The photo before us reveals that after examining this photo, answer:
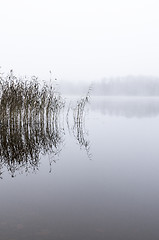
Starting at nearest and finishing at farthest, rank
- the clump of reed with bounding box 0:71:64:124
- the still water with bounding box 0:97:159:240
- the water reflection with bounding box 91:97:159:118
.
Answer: the still water with bounding box 0:97:159:240 < the clump of reed with bounding box 0:71:64:124 < the water reflection with bounding box 91:97:159:118

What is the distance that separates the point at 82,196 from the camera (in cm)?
460

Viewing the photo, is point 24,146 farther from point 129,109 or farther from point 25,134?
point 129,109

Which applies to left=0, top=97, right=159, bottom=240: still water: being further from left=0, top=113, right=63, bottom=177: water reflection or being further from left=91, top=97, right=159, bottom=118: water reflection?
left=91, top=97, right=159, bottom=118: water reflection

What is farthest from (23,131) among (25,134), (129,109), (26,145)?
(129,109)

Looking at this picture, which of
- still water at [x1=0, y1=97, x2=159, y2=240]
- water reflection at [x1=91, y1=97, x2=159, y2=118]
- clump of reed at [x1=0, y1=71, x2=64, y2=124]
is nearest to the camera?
still water at [x1=0, y1=97, x2=159, y2=240]

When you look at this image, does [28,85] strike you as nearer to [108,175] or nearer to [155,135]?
[155,135]

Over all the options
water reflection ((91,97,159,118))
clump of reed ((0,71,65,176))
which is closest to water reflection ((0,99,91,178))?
clump of reed ((0,71,65,176))

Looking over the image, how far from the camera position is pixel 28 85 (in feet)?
39.8

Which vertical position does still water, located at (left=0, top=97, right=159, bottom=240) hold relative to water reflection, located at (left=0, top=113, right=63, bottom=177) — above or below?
below

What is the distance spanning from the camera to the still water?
338 centimetres

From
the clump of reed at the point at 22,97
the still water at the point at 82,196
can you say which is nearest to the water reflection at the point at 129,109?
the clump of reed at the point at 22,97

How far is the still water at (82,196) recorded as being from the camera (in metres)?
3.38

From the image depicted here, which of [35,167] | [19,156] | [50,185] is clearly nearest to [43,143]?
[19,156]

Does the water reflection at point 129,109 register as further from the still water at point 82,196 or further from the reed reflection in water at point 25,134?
the still water at point 82,196
